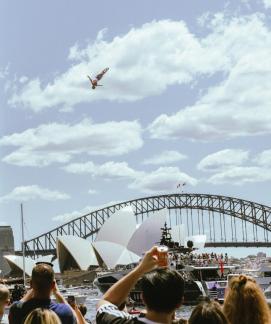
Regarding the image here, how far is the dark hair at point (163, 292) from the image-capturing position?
181 inches

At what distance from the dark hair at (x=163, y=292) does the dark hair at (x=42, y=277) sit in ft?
5.77

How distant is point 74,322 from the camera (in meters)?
6.18

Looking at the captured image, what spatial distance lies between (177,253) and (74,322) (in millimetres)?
54831

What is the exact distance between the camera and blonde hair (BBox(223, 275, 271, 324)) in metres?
5.02

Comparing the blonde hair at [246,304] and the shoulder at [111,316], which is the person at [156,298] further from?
the blonde hair at [246,304]

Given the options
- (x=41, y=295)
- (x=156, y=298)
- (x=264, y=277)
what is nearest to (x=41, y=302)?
(x=41, y=295)

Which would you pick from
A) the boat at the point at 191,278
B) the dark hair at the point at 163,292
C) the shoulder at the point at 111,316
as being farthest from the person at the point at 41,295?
the boat at the point at 191,278

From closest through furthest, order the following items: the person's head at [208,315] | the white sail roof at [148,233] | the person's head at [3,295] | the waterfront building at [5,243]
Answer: the person's head at [208,315] < the person's head at [3,295] < the white sail roof at [148,233] < the waterfront building at [5,243]

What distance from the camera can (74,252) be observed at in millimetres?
106875

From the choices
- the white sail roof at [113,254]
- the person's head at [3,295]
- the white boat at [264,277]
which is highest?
the white sail roof at [113,254]

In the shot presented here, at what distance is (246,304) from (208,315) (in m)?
0.41

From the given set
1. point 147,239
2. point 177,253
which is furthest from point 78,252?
point 177,253

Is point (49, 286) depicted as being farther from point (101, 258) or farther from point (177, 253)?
point (101, 258)

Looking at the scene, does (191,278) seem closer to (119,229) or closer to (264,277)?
(264,277)
